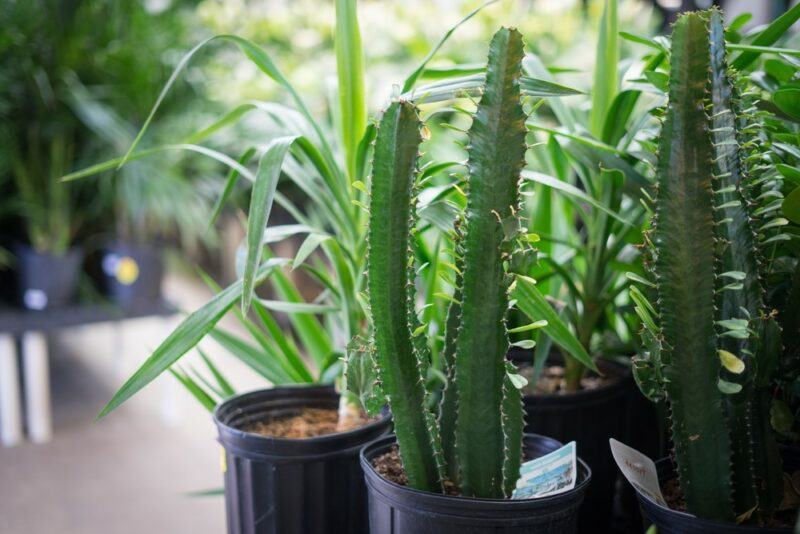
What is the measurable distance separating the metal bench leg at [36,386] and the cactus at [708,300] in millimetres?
2013

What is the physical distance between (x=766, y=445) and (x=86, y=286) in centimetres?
220

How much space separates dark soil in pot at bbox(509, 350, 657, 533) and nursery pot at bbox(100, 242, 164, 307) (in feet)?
5.83

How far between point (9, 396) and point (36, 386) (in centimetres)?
8

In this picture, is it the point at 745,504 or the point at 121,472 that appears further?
the point at 121,472

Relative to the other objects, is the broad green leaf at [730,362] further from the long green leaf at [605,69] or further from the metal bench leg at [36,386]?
the metal bench leg at [36,386]

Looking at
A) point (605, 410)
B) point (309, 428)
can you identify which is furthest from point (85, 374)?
point (605, 410)

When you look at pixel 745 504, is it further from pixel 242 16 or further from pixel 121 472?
pixel 242 16

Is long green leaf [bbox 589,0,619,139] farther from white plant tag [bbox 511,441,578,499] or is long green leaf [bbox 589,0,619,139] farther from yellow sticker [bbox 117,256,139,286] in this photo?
yellow sticker [bbox 117,256,139,286]

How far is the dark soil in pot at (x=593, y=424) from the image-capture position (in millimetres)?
861

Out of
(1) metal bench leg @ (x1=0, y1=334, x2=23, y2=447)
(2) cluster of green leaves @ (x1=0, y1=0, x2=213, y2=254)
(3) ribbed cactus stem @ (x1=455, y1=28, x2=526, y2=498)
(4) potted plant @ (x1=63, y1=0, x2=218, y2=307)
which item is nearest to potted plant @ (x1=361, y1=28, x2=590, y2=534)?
(3) ribbed cactus stem @ (x1=455, y1=28, x2=526, y2=498)

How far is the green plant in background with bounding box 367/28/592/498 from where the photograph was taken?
54 cm

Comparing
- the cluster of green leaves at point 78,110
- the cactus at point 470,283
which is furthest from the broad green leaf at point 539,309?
the cluster of green leaves at point 78,110

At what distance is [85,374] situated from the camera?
9.25 feet

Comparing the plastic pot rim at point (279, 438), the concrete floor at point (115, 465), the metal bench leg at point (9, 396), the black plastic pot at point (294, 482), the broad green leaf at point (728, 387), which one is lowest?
the concrete floor at point (115, 465)
